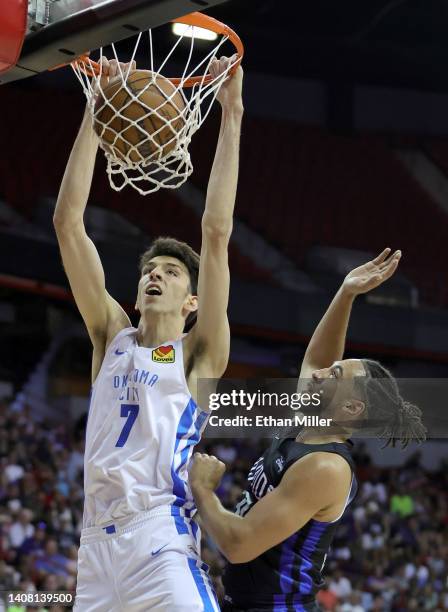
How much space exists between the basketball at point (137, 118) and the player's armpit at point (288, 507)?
1.23m

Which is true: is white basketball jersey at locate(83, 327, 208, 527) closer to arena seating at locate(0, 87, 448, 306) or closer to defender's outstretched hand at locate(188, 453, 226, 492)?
defender's outstretched hand at locate(188, 453, 226, 492)

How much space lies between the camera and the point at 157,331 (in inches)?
137

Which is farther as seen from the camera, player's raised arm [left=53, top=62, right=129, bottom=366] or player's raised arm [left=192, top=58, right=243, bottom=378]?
player's raised arm [left=53, top=62, right=129, bottom=366]

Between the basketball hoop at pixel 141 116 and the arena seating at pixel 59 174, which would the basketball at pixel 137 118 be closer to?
the basketball hoop at pixel 141 116

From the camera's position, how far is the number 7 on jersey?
10.5ft

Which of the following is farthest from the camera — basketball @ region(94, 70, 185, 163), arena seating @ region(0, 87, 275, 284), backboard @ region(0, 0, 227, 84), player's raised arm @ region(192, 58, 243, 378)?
arena seating @ region(0, 87, 275, 284)

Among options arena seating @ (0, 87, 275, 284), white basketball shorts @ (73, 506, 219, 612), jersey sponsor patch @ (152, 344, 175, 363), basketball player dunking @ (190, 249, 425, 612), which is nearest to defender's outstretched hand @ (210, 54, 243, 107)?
jersey sponsor patch @ (152, 344, 175, 363)

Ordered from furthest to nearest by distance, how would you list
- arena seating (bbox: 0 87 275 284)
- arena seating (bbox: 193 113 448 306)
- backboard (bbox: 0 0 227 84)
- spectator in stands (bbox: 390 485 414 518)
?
arena seating (bbox: 193 113 448 306)
arena seating (bbox: 0 87 275 284)
spectator in stands (bbox: 390 485 414 518)
backboard (bbox: 0 0 227 84)

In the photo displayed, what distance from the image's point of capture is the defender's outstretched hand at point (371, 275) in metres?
3.75

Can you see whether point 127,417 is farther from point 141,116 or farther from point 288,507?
point 141,116

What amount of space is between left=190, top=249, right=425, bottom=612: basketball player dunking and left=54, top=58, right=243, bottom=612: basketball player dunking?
0.39 ft

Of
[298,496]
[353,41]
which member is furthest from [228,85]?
[353,41]

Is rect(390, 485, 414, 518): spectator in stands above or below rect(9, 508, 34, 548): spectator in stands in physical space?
above

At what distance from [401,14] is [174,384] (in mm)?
13682
